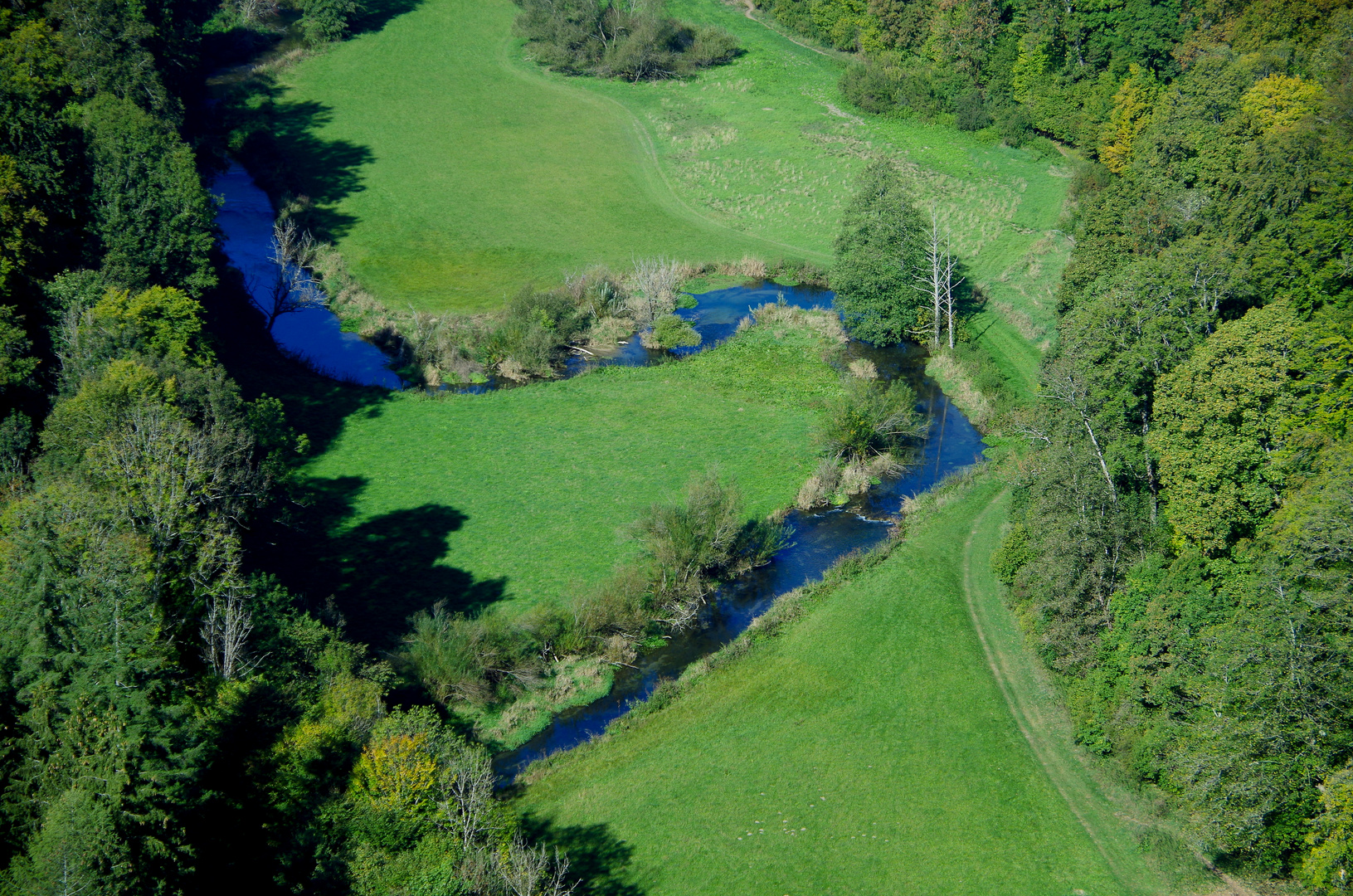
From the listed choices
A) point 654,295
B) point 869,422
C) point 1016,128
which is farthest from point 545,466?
point 1016,128

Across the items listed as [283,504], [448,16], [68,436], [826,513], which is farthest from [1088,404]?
[448,16]

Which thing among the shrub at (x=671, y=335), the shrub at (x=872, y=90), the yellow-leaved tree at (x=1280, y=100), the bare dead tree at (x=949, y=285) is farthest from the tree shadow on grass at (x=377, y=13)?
the yellow-leaved tree at (x=1280, y=100)

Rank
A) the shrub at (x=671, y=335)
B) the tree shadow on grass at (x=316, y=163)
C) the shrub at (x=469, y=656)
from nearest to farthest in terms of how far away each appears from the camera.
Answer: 1. the shrub at (x=469, y=656)
2. the shrub at (x=671, y=335)
3. the tree shadow on grass at (x=316, y=163)

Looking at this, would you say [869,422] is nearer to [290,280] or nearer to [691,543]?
[691,543]

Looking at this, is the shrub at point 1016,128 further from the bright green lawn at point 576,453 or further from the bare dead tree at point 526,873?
the bare dead tree at point 526,873

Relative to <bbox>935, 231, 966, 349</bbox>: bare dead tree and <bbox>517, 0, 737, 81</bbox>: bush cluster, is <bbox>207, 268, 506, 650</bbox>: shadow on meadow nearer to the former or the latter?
<bbox>935, 231, 966, 349</bbox>: bare dead tree

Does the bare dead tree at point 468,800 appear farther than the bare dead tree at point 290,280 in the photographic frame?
No

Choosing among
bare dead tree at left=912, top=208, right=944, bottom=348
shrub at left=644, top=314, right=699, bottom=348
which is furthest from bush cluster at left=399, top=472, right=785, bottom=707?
bare dead tree at left=912, top=208, right=944, bottom=348
